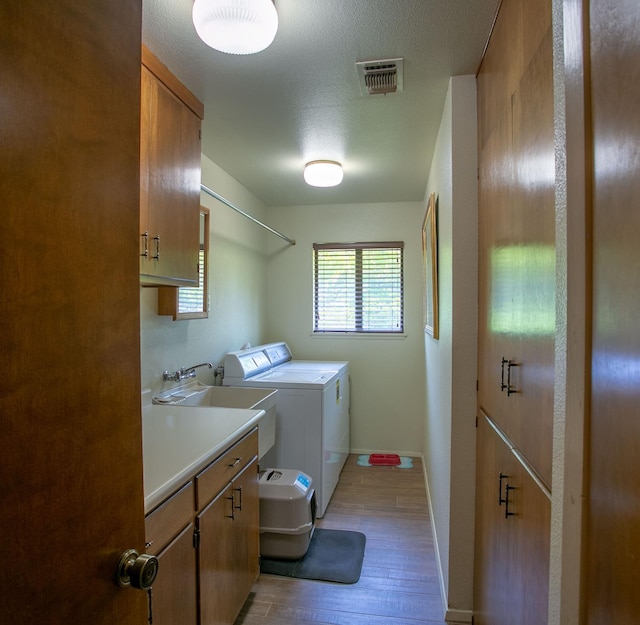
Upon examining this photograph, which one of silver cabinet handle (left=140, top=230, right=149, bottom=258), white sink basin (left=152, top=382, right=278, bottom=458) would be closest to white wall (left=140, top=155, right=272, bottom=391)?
white sink basin (left=152, top=382, right=278, bottom=458)

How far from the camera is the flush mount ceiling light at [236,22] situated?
1235 mm

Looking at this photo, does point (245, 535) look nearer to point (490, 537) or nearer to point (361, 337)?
point (490, 537)

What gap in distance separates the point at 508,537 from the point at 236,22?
1771mm

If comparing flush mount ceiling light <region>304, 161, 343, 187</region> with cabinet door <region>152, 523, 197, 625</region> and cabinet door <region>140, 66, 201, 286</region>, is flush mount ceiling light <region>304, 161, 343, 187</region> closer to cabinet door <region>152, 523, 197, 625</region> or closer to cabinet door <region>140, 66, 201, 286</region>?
cabinet door <region>140, 66, 201, 286</region>

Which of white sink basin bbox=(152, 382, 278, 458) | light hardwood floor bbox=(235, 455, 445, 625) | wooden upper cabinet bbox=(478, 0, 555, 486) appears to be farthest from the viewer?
white sink basin bbox=(152, 382, 278, 458)

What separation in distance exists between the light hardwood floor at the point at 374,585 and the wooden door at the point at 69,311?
1.43 meters

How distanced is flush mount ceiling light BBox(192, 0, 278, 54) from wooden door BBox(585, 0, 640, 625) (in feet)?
3.31

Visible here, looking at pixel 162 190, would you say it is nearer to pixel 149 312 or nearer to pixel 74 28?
pixel 149 312

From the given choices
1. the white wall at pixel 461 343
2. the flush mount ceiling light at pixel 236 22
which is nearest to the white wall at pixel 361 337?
the white wall at pixel 461 343

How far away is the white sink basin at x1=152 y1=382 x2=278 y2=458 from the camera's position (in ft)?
7.52

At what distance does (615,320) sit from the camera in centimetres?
53

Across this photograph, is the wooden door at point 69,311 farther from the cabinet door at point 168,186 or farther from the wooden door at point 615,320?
the cabinet door at point 168,186

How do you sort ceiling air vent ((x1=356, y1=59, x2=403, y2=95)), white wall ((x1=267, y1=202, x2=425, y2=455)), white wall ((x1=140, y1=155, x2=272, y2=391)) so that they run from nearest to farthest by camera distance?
ceiling air vent ((x1=356, y1=59, x2=403, y2=95)), white wall ((x1=140, y1=155, x2=272, y2=391)), white wall ((x1=267, y1=202, x2=425, y2=455))

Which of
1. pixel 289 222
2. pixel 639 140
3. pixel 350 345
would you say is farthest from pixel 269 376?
pixel 639 140
